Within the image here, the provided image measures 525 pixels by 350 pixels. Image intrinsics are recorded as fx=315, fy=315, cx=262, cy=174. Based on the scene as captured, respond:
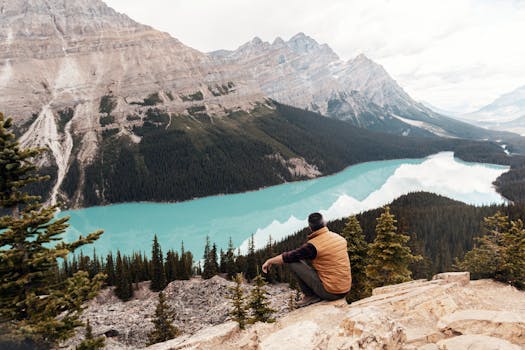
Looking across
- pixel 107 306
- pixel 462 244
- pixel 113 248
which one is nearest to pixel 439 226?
pixel 462 244

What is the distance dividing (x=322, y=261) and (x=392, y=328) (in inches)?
97.0

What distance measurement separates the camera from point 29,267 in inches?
370

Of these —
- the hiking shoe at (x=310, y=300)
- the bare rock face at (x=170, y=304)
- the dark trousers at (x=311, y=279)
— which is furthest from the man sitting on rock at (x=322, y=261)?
the bare rock face at (x=170, y=304)

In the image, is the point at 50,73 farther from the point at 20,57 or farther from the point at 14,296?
the point at 14,296

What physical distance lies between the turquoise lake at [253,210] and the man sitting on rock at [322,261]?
6992cm

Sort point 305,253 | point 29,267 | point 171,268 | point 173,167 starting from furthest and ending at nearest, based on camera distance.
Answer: point 173,167 → point 171,268 → point 29,267 → point 305,253

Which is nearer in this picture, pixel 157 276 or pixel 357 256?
pixel 357 256

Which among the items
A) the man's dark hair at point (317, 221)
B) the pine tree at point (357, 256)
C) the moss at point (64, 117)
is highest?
the moss at point (64, 117)

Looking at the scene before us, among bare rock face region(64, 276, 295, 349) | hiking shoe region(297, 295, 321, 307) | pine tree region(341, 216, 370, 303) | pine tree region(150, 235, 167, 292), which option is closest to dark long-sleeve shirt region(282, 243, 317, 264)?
hiking shoe region(297, 295, 321, 307)

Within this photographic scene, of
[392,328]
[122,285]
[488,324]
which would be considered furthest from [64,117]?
[488,324]

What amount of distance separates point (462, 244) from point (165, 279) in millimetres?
63430

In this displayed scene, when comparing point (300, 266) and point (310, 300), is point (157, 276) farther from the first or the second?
point (300, 266)

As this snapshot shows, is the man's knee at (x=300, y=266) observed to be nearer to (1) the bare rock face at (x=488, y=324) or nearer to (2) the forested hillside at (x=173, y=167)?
(1) the bare rock face at (x=488, y=324)

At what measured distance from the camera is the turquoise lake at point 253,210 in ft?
305
